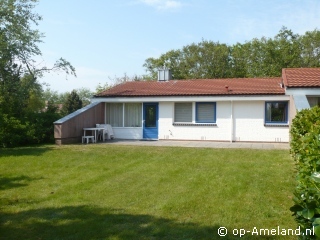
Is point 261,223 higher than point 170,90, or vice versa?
point 170,90

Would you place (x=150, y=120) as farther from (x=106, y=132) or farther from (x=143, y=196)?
(x=143, y=196)

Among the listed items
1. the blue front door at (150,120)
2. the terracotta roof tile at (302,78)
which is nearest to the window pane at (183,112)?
the blue front door at (150,120)

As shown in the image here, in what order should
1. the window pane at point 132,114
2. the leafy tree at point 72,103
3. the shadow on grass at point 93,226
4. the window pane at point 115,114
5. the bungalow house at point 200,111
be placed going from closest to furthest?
the shadow on grass at point 93,226
the bungalow house at point 200,111
the window pane at point 132,114
the window pane at point 115,114
the leafy tree at point 72,103

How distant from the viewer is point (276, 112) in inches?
739

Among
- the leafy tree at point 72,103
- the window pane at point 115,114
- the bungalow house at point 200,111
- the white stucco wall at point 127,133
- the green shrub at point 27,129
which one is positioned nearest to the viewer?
the green shrub at point 27,129

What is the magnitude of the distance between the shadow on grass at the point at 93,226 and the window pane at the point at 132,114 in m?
Result: 15.1

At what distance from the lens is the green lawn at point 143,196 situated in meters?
5.29

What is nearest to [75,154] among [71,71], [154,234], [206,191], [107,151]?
[107,151]

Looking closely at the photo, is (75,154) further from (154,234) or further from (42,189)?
(154,234)

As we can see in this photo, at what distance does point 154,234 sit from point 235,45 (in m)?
42.6

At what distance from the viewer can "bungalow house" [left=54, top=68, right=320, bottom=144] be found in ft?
60.0

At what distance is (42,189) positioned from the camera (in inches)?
315

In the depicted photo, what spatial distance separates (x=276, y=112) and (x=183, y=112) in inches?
215

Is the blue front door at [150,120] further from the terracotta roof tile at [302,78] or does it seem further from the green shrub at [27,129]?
the terracotta roof tile at [302,78]
